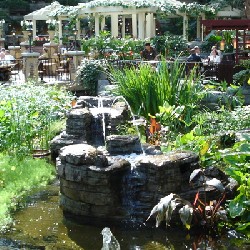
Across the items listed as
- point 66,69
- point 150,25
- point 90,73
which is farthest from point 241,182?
point 150,25

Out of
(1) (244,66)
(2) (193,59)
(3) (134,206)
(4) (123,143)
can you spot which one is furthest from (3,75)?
(3) (134,206)

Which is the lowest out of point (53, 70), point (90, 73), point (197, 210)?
point (197, 210)

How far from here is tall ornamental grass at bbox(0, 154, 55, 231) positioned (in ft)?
30.0

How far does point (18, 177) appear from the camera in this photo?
1032cm

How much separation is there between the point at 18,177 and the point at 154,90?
374 centimetres

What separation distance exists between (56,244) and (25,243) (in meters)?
0.36

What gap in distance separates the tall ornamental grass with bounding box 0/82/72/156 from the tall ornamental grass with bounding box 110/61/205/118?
1.44 m

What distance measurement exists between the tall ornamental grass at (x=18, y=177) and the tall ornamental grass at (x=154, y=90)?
258cm

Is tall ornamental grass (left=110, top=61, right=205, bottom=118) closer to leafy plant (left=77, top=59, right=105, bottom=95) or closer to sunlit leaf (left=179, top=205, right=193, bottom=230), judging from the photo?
leafy plant (left=77, top=59, right=105, bottom=95)

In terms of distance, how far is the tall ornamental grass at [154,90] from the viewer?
12.9 meters

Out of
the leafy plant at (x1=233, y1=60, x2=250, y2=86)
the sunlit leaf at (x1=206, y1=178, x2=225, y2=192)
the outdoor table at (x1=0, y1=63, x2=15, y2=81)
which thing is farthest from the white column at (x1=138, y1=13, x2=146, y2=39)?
the sunlit leaf at (x1=206, y1=178, x2=225, y2=192)

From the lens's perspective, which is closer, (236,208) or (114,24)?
(236,208)

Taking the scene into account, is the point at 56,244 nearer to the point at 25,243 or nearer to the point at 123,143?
the point at 25,243

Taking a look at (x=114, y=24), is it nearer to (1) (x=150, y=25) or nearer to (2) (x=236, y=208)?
(1) (x=150, y=25)
